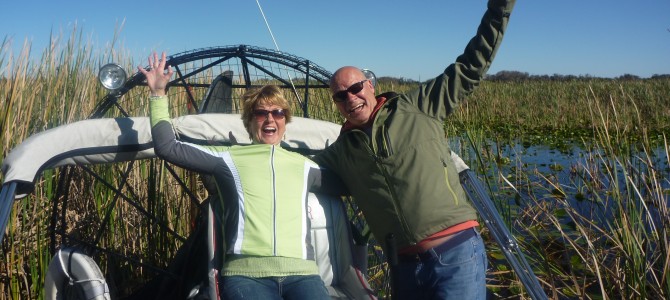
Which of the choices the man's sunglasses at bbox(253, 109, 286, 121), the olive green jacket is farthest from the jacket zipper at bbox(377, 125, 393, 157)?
the man's sunglasses at bbox(253, 109, 286, 121)

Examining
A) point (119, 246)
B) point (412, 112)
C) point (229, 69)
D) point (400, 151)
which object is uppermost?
point (229, 69)

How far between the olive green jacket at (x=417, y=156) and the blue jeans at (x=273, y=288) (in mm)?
390

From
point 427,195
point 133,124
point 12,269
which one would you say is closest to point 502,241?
point 427,195

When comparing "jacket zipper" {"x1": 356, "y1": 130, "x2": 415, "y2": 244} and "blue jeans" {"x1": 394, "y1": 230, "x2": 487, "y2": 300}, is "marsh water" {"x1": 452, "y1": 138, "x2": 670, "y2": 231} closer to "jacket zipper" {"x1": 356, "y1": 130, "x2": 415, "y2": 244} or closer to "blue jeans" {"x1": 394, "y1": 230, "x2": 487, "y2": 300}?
"blue jeans" {"x1": 394, "y1": 230, "x2": 487, "y2": 300}

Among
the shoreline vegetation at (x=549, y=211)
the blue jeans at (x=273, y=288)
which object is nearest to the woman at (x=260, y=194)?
the blue jeans at (x=273, y=288)

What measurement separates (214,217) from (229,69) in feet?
5.34

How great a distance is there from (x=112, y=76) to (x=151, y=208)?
1.25 meters

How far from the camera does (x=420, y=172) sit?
2.45 metres

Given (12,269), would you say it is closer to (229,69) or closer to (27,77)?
(27,77)

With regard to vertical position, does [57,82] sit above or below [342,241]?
above

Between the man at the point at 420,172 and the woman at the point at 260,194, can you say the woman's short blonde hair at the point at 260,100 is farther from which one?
the man at the point at 420,172

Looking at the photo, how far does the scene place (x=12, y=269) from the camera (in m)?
3.13

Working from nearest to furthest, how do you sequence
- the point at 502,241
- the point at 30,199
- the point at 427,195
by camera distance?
the point at 427,195 → the point at 502,241 → the point at 30,199

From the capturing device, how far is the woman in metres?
2.48
